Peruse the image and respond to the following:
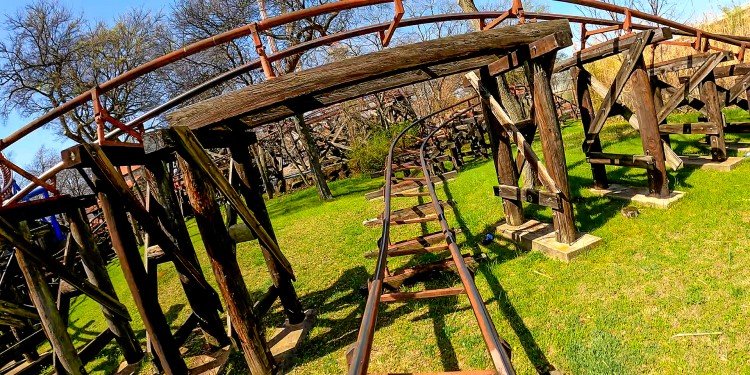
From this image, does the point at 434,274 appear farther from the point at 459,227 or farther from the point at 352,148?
the point at 352,148

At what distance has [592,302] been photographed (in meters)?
3.57

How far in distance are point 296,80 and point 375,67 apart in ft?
2.51

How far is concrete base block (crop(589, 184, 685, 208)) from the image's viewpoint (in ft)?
17.5

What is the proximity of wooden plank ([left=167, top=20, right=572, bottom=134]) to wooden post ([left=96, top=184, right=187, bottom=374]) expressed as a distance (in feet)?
2.98

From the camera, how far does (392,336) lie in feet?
12.9

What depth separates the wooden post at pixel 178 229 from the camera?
434 cm

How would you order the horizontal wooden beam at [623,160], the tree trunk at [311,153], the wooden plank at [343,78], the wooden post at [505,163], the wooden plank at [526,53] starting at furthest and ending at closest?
the tree trunk at [311,153], the wooden post at [505,163], the horizontal wooden beam at [623,160], the wooden plank at [526,53], the wooden plank at [343,78]

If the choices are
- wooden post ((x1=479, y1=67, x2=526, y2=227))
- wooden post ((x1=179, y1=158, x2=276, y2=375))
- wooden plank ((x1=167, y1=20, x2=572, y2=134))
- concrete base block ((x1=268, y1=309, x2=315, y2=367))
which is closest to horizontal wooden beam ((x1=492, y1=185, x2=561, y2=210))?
wooden post ((x1=479, y1=67, x2=526, y2=227))

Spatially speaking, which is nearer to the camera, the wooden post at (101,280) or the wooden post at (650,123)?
the wooden post at (101,280)

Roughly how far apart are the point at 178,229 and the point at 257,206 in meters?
0.91

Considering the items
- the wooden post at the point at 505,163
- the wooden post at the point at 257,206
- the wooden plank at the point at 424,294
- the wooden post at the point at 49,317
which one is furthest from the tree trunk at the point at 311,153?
the wooden plank at the point at 424,294

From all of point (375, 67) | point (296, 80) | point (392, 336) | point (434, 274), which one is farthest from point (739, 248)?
point (296, 80)

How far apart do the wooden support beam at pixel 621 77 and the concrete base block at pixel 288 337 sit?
499 cm

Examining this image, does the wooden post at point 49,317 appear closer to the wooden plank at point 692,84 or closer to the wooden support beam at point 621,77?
the wooden support beam at point 621,77
